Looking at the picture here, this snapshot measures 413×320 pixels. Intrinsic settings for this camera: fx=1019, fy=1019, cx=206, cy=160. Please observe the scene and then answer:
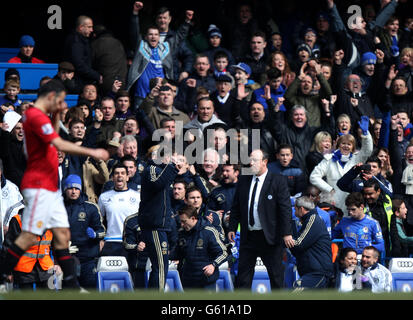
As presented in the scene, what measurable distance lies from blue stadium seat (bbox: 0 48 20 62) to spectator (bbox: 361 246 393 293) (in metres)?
8.10

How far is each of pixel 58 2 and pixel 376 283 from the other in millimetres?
8368

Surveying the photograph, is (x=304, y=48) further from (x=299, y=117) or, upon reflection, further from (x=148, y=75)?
(x=148, y=75)

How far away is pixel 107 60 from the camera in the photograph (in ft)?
51.6

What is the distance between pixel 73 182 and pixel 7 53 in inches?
238

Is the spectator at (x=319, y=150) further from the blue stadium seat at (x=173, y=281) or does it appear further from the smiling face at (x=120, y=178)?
the blue stadium seat at (x=173, y=281)

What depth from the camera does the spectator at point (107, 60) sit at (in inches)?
618

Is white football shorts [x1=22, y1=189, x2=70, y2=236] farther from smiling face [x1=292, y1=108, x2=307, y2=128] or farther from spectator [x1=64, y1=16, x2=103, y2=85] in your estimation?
spectator [x1=64, y1=16, x2=103, y2=85]

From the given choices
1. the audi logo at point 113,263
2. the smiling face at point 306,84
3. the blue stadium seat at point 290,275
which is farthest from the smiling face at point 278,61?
the audi logo at point 113,263

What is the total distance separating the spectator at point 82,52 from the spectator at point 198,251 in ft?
14.1

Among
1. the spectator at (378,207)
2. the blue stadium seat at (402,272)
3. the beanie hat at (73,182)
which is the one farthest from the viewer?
the spectator at (378,207)

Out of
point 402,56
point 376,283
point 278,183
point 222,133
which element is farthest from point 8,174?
point 402,56

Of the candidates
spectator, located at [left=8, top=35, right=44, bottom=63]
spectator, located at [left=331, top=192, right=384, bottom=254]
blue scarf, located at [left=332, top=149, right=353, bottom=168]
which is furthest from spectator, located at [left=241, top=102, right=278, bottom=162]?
spectator, located at [left=8, top=35, right=44, bottom=63]

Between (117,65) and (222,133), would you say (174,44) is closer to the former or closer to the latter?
(117,65)

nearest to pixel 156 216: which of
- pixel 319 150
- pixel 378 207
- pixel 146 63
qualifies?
pixel 378 207
